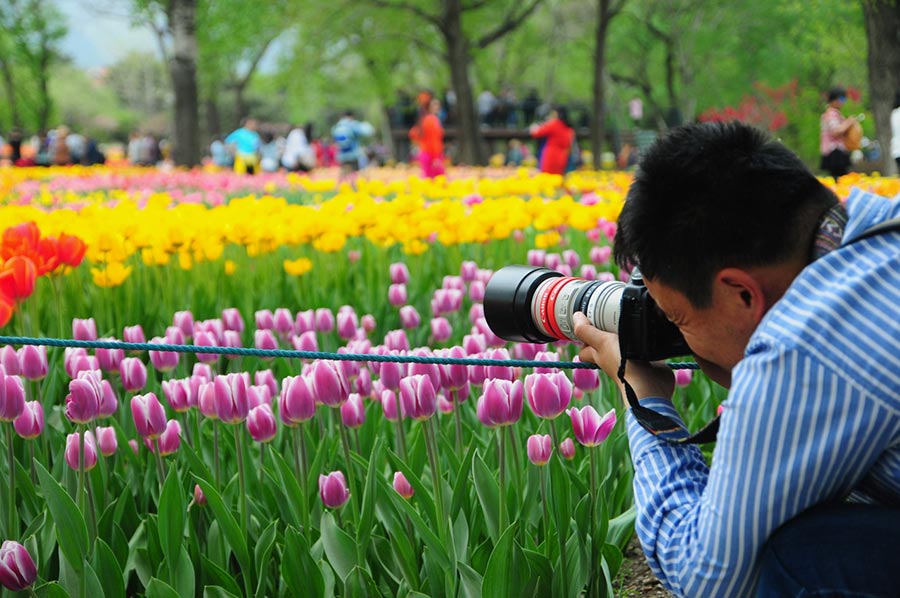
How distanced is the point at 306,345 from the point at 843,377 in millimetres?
1838

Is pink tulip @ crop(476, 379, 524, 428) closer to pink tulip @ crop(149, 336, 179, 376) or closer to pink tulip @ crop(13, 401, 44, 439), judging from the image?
pink tulip @ crop(13, 401, 44, 439)

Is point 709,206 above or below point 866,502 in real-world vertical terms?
above

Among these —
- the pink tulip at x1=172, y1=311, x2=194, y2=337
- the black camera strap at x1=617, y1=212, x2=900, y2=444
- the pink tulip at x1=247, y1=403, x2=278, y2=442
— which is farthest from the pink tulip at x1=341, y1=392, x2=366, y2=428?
the pink tulip at x1=172, y1=311, x2=194, y2=337

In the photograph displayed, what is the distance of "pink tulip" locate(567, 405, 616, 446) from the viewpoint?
1.86m

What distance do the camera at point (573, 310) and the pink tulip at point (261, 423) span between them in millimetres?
487

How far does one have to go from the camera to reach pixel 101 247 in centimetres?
380

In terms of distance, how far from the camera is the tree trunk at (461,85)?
20.2 m

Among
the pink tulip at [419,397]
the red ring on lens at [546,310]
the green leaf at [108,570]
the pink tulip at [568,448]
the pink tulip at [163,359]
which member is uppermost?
the red ring on lens at [546,310]

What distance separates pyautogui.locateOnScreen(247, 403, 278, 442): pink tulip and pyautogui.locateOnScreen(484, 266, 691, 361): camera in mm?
487

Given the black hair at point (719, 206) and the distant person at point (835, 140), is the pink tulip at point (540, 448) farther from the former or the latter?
the distant person at point (835, 140)

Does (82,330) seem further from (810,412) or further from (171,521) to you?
(810,412)

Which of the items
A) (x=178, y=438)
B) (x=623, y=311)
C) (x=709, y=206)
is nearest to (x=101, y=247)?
(x=178, y=438)

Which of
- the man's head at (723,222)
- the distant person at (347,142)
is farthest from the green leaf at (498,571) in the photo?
the distant person at (347,142)

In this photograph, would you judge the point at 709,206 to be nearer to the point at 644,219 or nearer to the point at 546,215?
the point at 644,219
